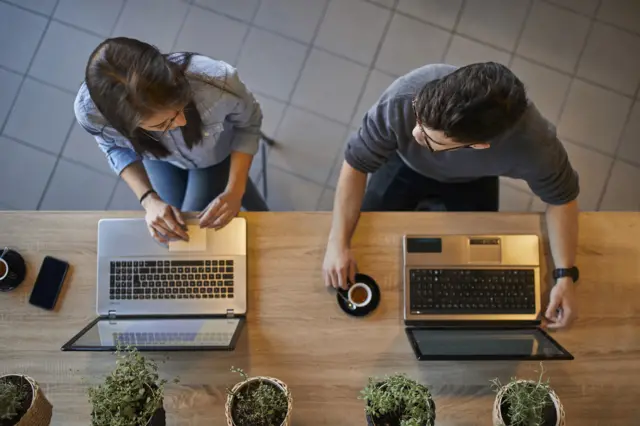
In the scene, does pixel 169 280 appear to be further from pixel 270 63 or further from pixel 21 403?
pixel 270 63

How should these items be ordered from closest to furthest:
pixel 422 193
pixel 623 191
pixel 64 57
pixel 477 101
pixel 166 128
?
pixel 477 101
pixel 166 128
pixel 422 193
pixel 623 191
pixel 64 57

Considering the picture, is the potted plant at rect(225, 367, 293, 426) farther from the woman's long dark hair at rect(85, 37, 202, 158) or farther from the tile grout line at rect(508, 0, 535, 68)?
the tile grout line at rect(508, 0, 535, 68)

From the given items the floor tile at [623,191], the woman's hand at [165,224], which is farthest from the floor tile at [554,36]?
the woman's hand at [165,224]

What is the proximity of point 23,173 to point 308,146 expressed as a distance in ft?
3.66

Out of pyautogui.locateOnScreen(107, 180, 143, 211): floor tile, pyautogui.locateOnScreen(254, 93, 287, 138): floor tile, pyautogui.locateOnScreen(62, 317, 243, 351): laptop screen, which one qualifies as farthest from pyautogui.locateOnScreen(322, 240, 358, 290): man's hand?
pyautogui.locateOnScreen(107, 180, 143, 211): floor tile

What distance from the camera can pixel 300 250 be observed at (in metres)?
1.26

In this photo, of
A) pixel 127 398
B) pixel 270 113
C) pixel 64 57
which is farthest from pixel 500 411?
pixel 64 57

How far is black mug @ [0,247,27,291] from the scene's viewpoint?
121 cm

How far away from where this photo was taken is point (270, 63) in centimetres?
210

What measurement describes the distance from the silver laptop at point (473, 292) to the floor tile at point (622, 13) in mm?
1388

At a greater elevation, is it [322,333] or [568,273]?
[568,273]

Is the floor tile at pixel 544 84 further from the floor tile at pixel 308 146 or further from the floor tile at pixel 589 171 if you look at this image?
the floor tile at pixel 308 146

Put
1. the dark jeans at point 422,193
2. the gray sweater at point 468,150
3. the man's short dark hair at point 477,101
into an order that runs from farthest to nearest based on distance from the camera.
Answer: the dark jeans at point 422,193 < the gray sweater at point 468,150 < the man's short dark hair at point 477,101

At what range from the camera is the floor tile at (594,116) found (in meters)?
2.04
